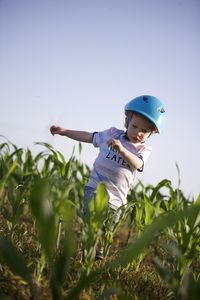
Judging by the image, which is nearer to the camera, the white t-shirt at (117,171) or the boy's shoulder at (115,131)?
the white t-shirt at (117,171)

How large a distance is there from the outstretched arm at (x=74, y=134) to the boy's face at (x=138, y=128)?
0.40 m

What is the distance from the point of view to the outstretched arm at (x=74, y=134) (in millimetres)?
2582

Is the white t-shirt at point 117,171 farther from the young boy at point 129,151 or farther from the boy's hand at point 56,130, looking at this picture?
the boy's hand at point 56,130

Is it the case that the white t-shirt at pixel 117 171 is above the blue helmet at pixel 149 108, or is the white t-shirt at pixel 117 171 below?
below

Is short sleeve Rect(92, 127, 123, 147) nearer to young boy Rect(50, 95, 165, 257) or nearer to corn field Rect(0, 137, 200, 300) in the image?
young boy Rect(50, 95, 165, 257)

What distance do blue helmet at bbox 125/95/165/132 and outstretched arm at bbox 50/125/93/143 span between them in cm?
41

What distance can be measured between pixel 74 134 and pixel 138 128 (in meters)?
0.58

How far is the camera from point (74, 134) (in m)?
2.62

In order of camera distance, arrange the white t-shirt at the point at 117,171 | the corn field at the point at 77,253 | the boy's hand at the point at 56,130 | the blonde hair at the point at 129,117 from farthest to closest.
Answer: the boy's hand at the point at 56,130 < the blonde hair at the point at 129,117 < the white t-shirt at the point at 117,171 < the corn field at the point at 77,253

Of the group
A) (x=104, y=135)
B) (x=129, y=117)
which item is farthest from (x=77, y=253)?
(x=129, y=117)

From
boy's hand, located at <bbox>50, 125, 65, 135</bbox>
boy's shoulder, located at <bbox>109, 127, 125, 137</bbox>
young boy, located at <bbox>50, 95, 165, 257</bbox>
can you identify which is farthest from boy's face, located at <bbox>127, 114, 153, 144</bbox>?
boy's hand, located at <bbox>50, 125, 65, 135</bbox>

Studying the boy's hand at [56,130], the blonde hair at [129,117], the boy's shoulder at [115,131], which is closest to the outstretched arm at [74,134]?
the boy's hand at [56,130]

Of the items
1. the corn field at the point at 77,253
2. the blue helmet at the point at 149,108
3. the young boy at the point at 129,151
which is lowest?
the corn field at the point at 77,253

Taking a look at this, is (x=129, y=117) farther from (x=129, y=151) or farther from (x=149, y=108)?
(x=129, y=151)
